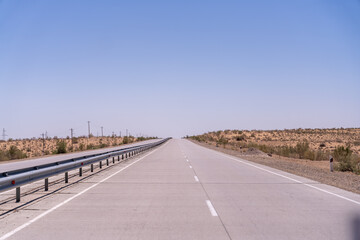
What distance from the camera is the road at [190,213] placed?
668 centimetres

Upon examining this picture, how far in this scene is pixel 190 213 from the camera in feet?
27.6

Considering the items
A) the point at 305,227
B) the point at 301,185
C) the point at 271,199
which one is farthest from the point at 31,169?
the point at 301,185

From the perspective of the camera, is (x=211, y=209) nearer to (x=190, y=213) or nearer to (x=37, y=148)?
(x=190, y=213)

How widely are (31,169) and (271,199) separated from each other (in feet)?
24.5

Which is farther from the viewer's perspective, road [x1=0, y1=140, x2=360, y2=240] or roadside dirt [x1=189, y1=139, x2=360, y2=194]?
roadside dirt [x1=189, y1=139, x2=360, y2=194]

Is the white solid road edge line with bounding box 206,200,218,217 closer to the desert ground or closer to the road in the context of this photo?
the road

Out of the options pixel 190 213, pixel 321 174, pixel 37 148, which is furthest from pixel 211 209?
pixel 37 148

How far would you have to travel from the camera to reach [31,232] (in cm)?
675

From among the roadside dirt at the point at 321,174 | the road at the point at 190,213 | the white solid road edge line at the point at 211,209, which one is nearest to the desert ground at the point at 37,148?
the roadside dirt at the point at 321,174

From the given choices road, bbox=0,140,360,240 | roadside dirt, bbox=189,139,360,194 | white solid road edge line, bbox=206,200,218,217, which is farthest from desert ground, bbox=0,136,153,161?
white solid road edge line, bbox=206,200,218,217

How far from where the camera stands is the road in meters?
6.68

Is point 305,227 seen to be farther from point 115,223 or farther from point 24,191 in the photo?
point 24,191

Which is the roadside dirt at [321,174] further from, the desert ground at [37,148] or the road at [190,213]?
the desert ground at [37,148]

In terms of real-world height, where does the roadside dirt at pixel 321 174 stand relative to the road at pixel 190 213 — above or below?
below
